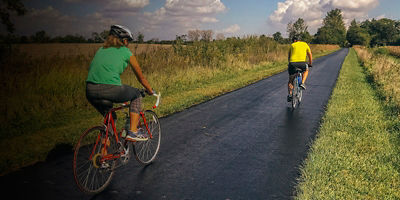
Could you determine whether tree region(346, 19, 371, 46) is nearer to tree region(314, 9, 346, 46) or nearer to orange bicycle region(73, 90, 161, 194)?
tree region(314, 9, 346, 46)

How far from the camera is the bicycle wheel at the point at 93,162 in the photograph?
3.59 m

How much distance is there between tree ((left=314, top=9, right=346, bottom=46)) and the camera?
108 meters

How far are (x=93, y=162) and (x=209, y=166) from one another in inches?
72.8

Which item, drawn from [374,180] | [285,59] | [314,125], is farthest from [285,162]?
[285,59]

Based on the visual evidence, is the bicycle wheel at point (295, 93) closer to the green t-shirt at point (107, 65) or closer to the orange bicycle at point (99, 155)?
the orange bicycle at point (99, 155)

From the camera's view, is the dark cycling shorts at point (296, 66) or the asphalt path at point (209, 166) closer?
the asphalt path at point (209, 166)

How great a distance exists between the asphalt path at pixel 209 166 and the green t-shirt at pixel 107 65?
151 cm

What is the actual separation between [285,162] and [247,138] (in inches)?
56.9

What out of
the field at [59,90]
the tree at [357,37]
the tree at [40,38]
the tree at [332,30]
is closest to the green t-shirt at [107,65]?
the field at [59,90]

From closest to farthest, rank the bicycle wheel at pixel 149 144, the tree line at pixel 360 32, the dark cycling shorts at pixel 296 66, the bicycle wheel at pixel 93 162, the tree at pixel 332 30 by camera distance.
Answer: the bicycle wheel at pixel 93 162 < the bicycle wheel at pixel 149 144 < the dark cycling shorts at pixel 296 66 < the tree at pixel 332 30 < the tree line at pixel 360 32

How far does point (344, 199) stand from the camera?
11.7 ft

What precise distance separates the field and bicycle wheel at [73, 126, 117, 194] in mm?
1650

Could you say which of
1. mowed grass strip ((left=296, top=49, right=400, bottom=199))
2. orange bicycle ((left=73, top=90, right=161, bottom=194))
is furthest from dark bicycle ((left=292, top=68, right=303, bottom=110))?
orange bicycle ((left=73, top=90, right=161, bottom=194))

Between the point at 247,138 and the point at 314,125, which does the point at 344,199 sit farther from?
the point at 314,125
